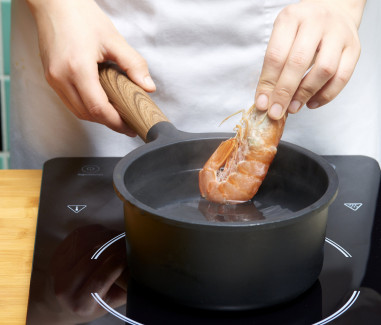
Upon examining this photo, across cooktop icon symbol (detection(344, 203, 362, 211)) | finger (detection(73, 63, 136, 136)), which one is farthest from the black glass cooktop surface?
finger (detection(73, 63, 136, 136))

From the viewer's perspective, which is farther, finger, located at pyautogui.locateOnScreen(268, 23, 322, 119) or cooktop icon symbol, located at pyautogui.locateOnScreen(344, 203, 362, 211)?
cooktop icon symbol, located at pyautogui.locateOnScreen(344, 203, 362, 211)

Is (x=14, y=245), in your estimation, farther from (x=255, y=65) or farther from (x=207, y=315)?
(x=255, y=65)

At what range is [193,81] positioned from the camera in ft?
4.15

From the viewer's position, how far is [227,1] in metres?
1.22

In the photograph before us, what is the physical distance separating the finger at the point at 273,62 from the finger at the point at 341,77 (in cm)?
11

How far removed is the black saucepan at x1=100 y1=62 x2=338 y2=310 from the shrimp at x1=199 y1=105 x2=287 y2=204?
3 cm

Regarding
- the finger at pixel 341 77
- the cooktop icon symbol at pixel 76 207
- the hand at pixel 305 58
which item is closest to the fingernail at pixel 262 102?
the hand at pixel 305 58

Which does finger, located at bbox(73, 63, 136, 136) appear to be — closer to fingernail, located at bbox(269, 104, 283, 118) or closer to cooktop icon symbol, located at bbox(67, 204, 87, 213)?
cooktop icon symbol, located at bbox(67, 204, 87, 213)

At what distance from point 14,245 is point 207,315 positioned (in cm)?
36

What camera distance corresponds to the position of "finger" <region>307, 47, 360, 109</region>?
0.99m

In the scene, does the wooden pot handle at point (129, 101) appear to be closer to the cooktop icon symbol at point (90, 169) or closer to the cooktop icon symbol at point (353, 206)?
the cooktop icon symbol at point (90, 169)

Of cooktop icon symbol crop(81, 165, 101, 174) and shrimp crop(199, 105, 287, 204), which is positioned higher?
shrimp crop(199, 105, 287, 204)

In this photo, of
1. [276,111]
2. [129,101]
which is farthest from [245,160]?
[129,101]

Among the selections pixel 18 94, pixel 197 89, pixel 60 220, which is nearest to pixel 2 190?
pixel 60 220
